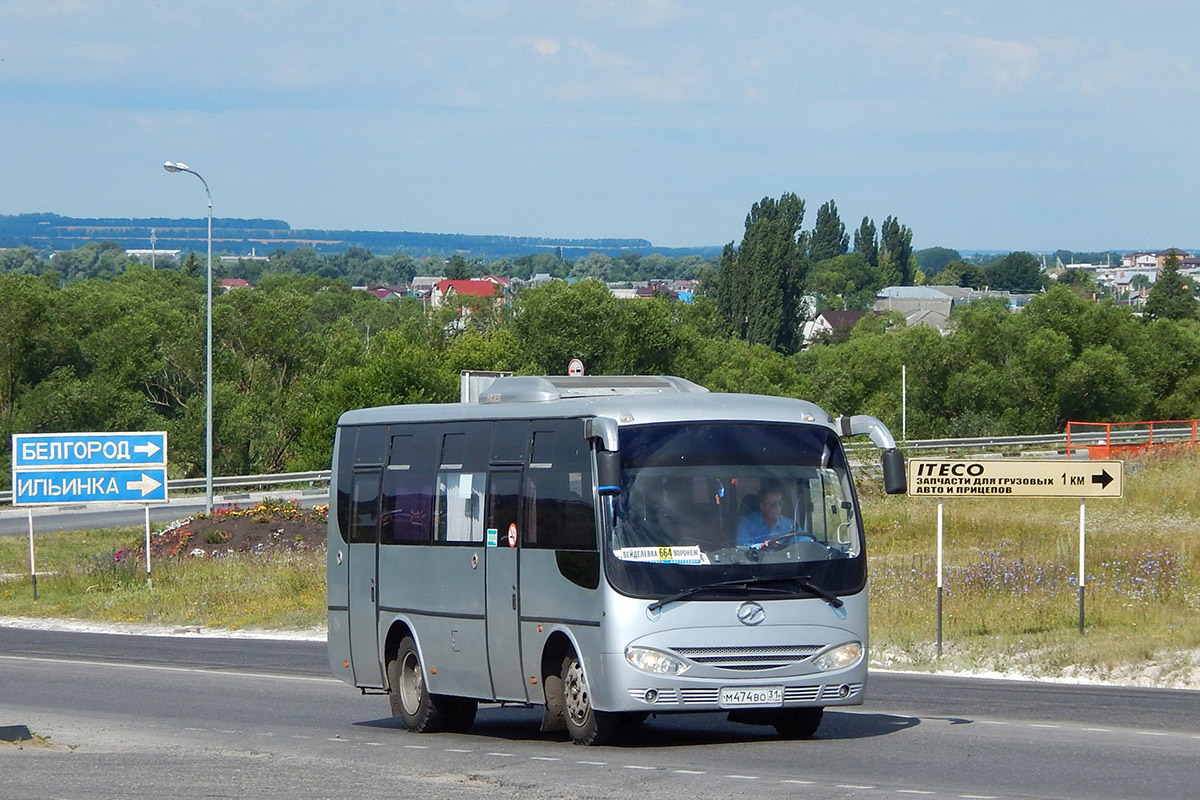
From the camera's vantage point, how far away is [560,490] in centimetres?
1337

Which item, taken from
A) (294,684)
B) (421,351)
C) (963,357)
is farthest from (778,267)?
(294,684)

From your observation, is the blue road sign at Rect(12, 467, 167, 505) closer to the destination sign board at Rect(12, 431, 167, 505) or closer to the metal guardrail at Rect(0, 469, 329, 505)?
the destination sign board at Rect(12, 431, 167, 505)

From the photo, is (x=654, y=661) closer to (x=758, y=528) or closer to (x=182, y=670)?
(x=758, y=528)

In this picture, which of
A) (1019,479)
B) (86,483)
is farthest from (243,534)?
(1019,479)

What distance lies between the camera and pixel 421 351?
80.6 meters

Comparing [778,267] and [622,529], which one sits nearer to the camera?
[622,529]

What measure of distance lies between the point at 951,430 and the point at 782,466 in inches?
3180

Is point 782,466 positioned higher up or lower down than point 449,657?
higher up

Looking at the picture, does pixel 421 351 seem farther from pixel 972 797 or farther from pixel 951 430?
pixel 972 797

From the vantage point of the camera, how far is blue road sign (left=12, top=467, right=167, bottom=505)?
128 feet


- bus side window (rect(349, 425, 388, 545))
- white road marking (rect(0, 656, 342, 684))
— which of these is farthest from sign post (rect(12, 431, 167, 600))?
bus side window (rect(349, 425, 388, 545))

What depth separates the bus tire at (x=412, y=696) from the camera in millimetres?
15109

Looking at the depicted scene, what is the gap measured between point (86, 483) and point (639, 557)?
29218 mm

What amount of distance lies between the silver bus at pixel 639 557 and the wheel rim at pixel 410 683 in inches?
7.9
